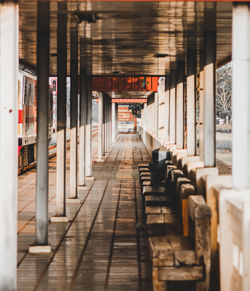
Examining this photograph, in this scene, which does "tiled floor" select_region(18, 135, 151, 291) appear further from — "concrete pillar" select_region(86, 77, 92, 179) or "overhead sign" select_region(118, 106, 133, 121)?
"overhead sign" select_region(118, 106, 133, 121)

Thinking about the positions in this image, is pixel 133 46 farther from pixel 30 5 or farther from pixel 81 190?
pixel 81 190

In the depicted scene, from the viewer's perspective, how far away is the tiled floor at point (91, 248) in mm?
5051

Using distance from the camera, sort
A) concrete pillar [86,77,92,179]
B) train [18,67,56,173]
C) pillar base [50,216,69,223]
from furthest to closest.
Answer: train [18,67,56,173] < concrete pillar [86,77,92,179] < pillar base [50,216,69,223]

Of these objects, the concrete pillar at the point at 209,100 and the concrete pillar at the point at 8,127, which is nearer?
the concrete pillar at the point at 8,127

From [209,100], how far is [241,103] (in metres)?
2.85

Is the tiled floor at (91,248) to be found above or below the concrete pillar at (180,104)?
below

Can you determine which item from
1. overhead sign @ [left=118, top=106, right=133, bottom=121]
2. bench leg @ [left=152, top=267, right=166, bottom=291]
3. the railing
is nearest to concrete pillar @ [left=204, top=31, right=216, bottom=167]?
bench leg @ [left=152, top=267, right=166, bottom=291]

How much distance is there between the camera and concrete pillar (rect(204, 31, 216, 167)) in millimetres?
6883

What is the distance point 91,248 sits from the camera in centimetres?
635

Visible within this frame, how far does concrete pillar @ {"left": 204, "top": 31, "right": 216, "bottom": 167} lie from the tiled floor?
1526mm

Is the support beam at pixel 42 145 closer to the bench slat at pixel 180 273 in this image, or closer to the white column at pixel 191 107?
the bench slat at pixel 180 273

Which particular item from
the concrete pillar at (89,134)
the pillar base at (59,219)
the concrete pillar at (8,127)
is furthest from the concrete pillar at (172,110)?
the concrete pillar at (8,127)

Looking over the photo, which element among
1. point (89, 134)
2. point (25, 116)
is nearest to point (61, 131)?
point (89, 134)

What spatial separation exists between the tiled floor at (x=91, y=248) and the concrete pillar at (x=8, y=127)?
0.92 meters
